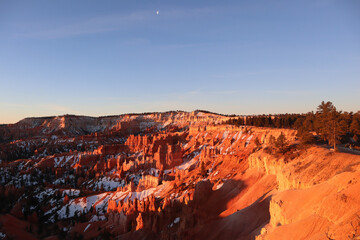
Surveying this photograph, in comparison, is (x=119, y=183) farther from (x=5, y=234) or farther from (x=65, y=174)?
(x=5, y=234)

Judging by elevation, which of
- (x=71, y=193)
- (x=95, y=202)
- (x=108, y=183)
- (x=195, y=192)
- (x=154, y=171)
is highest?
(x=195, y=192)

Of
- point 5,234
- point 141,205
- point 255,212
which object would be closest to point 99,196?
point 5,234

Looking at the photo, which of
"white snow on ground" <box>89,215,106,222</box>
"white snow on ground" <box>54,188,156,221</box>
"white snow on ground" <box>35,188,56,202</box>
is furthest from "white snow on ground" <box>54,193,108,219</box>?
"white snow on ground" <box>35,188,56,202</box>

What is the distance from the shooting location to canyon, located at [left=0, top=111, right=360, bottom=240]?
1238 centimetres

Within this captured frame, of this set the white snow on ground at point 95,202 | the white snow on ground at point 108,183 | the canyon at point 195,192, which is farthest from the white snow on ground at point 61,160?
the white snow on ground at point 95,202

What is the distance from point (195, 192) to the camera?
26.9 m

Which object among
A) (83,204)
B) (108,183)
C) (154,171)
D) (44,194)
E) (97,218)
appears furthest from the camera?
(108,183)

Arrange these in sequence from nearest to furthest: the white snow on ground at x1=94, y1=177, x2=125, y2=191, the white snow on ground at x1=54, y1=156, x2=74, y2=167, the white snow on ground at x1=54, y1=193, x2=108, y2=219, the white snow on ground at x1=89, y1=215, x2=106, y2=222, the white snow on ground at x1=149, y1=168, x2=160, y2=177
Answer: the white snow on ground at x1=89, y1=215, x2=106, y2=222 < the white snow on ground at x1=54, y1=193, x2=108, y2=219 < the white snow on ground at x1=94, y1=177, x2=125, y2=191 < the white snow on ground at x1=149, y1=168, x2=160, y2=177 < the white snow on ground at x1=54, y1=156, x2=74, y2=167

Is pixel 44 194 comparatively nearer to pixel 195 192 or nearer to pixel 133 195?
pixel 133 195

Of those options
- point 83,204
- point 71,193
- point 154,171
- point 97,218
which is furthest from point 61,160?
point 97,218

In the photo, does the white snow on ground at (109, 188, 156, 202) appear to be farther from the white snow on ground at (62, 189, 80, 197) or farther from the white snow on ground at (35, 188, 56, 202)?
the white snow on ground at (35, 188, 56, 202)

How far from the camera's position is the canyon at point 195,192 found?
40.6 feet

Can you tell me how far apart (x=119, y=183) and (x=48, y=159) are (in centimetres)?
3824

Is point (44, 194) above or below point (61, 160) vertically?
below
